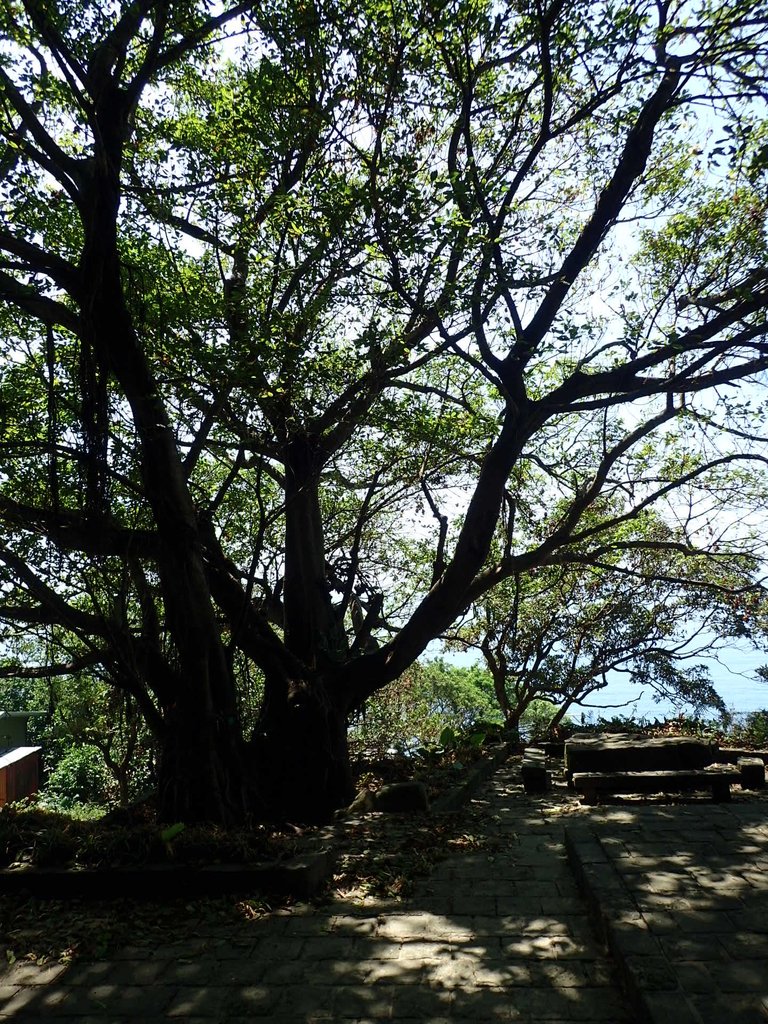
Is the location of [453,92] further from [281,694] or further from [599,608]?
[599,608]

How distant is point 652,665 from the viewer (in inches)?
559

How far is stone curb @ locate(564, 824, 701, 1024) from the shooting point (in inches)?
112

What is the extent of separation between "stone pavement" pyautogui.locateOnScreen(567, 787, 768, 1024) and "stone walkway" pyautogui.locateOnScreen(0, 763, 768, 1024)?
1cm

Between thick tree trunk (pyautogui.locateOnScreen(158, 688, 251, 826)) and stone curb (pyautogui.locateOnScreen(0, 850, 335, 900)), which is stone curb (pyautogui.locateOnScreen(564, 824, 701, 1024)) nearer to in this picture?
stone curb (pyautogui.locateOnScreen(0, 850, 335, 900))

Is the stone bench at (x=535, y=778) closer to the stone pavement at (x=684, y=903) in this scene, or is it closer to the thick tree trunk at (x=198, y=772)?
the stone pavement at (x=684, y=903)

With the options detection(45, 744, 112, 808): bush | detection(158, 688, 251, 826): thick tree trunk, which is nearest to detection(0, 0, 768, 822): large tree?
detection(158, 688, 251, 826): thick tree trunk

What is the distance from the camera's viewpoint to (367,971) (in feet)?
12.0

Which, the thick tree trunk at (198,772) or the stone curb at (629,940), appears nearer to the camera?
the stone curb at (629,940)

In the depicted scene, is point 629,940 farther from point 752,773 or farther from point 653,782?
point 752,773

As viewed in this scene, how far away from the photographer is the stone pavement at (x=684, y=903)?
2.91 meters

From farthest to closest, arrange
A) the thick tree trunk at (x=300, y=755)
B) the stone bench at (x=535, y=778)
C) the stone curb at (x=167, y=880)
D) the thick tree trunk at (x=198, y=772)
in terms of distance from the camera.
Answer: the stone bench at (x=535, y=778), the thick tree trunk at (x=300, y=755), the thick tree trunk at (x=198, y=772), the stone curb at (x=167, y=880)

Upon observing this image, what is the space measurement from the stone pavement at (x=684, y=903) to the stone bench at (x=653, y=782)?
86 centimetres

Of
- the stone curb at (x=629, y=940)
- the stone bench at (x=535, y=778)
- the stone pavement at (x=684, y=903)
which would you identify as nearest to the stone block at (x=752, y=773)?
the stone pavement at (x=684, y=903)

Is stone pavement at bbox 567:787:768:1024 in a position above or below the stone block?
below
